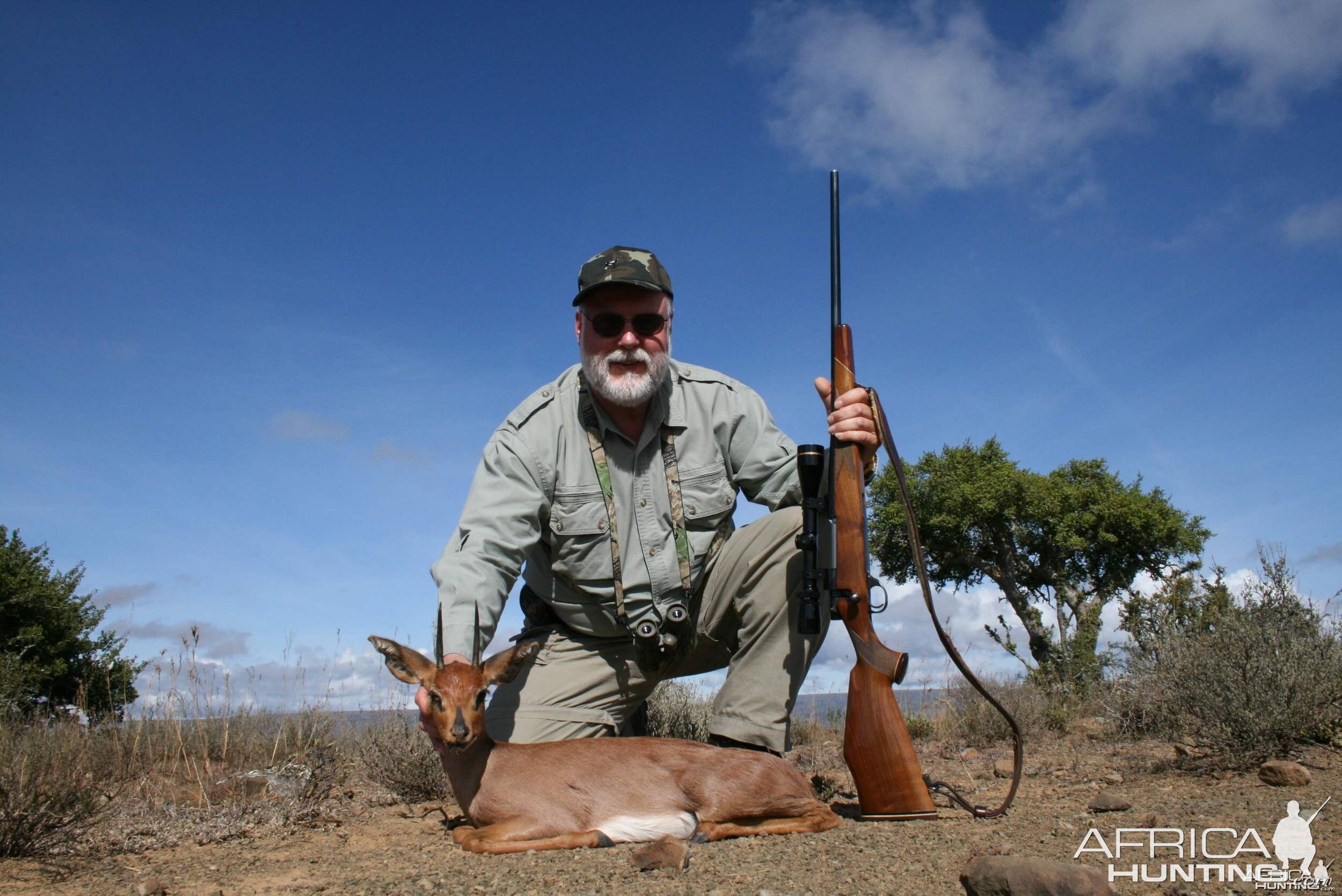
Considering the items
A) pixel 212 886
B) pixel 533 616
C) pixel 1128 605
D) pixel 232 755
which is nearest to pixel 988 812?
pixel 533 616

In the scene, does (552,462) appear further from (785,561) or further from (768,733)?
(768,733)

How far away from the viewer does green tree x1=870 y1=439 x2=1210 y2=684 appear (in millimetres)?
22266

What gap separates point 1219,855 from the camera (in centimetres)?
344

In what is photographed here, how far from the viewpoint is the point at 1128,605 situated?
1141cm

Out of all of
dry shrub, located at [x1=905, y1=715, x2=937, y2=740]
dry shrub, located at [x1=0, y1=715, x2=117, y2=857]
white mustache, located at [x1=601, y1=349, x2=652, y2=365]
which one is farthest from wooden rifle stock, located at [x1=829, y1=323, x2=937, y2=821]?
dry shrub, located at [x1=905, y1=715, x2=937, y2=740]

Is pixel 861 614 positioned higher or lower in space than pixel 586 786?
higher

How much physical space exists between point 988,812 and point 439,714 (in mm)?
2505

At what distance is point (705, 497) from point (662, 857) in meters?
2.52

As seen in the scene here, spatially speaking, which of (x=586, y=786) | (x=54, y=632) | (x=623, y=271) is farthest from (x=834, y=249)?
(x=54, y=632)

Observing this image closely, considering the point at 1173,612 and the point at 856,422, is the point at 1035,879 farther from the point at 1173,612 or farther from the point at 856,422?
the point at 1173,612

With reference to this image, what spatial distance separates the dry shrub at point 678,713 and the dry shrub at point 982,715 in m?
2.11

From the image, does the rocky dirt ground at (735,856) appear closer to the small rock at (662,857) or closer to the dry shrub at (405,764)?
the small rock at (662,857)

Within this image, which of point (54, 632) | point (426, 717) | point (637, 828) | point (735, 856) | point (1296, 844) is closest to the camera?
point (1296, 844)

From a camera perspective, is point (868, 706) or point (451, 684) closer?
point (451, 684)
